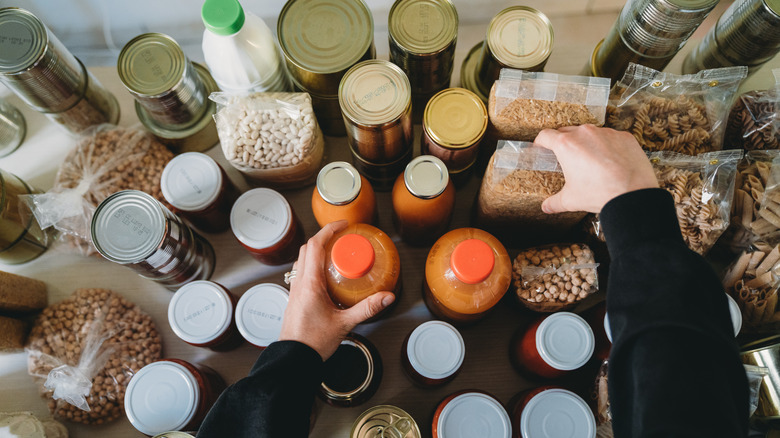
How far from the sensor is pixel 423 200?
0.86 metres

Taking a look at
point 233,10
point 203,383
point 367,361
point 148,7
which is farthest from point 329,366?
point 148,7

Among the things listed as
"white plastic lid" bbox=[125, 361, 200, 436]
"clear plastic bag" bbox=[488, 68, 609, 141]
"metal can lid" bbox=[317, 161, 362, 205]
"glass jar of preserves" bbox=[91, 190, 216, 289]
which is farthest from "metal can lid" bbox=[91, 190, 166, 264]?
"clear plastic bag" bbox=[488, 68, 609, 141]

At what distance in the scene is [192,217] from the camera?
99 cm

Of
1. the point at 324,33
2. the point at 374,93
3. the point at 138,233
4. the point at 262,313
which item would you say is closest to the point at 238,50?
the point at 324,33

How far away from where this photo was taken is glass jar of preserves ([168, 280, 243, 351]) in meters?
0.88

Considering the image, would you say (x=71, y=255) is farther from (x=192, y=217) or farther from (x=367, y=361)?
(x=367, y=361)

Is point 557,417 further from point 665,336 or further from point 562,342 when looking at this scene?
point 665,336

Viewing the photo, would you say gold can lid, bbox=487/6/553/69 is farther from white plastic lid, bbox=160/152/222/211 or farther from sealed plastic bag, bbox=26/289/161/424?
sealed plastic bag, bbox=26/289/161/424

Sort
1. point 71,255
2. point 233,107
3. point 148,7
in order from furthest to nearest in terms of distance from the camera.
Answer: point 148,7 → point 71,255 → point 233,107

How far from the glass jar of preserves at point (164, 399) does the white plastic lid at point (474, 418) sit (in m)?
0.45

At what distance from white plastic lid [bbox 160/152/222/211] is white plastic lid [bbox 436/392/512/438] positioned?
0.63m

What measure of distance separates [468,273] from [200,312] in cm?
54

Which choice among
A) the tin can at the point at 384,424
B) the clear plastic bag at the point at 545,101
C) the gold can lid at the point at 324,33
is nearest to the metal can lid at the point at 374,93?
the gold can lid at the point at 324,33

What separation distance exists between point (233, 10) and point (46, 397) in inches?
34.9
